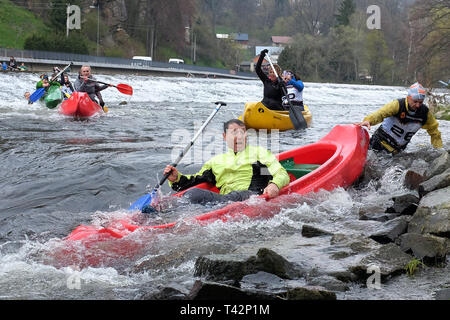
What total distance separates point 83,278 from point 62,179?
374 centimetres

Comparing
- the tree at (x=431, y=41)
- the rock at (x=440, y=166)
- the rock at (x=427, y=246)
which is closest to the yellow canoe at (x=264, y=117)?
the rock at (x=440, y=166)

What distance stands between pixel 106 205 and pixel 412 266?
392 cm

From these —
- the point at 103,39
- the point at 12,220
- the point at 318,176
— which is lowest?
the point at 12,220

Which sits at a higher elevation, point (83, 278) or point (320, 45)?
point (320, 45)

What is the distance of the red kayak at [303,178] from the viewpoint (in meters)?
4.96

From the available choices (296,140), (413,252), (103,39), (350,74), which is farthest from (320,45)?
(413,252)

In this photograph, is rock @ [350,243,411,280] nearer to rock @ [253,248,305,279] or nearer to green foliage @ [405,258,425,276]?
green foliage @ [405,258,425,276]

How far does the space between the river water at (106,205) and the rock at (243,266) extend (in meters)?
0.18

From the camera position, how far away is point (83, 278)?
4.25 meters

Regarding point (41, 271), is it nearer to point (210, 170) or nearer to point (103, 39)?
point (210, 170)

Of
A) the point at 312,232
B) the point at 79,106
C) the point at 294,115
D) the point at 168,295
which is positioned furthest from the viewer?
the point at 79,106

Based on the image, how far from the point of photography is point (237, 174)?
5.95m

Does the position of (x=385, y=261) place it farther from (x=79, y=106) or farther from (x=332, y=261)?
(x=79, y=106)

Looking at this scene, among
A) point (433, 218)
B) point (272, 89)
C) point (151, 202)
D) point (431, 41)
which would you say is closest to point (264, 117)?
point (272, 89)
